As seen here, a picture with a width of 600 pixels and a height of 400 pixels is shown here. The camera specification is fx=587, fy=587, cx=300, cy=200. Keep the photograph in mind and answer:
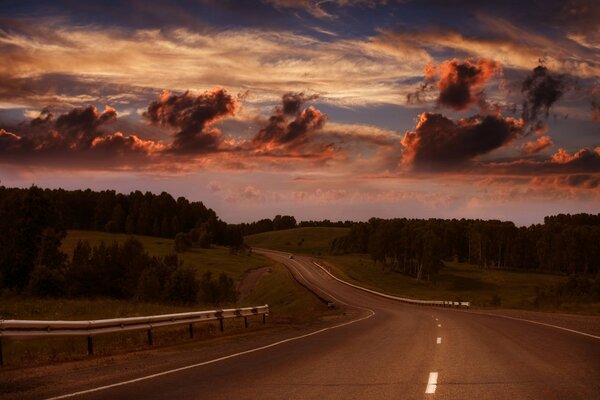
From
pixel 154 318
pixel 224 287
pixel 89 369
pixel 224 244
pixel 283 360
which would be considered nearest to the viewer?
pixel 89 369

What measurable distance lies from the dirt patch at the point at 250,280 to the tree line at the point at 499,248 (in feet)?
130

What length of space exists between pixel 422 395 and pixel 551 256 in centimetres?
17458

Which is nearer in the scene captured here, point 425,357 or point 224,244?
point 425,357

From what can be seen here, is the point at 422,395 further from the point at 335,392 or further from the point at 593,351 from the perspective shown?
the point at 593,351

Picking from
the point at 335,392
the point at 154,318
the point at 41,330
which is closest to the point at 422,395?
the point at 335,392

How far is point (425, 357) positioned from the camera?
14766mm

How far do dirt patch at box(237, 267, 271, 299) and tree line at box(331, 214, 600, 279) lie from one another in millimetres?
39552

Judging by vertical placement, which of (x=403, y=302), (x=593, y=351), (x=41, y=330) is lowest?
(x=403, y=302)

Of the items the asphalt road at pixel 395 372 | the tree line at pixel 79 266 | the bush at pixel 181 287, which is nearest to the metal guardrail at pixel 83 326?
the asphalt road at pixel 395 372

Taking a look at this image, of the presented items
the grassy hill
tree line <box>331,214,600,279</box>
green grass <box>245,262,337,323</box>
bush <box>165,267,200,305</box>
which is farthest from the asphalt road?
tree line <box>331,214,600,279</box>

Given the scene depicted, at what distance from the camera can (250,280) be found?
4441 inches

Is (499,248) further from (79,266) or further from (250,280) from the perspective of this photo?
(79,266)

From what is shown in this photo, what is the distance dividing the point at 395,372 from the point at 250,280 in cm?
10209

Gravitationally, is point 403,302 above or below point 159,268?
below
